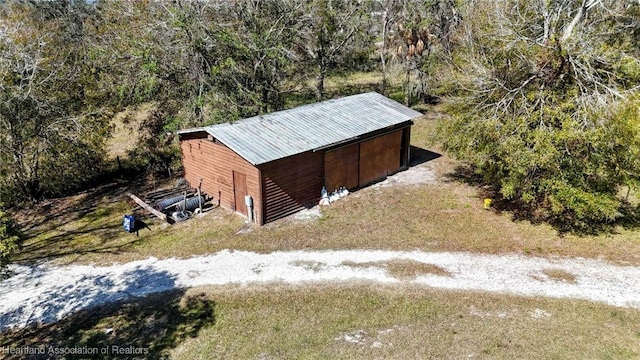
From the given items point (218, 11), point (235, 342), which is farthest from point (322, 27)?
point (235, 342)

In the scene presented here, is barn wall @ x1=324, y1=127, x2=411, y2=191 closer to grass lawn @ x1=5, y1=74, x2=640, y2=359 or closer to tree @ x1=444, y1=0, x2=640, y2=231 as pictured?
grass lawn @ x1=5, y1=74, x2=640, y2=359

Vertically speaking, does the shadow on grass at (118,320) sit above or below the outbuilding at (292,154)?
below

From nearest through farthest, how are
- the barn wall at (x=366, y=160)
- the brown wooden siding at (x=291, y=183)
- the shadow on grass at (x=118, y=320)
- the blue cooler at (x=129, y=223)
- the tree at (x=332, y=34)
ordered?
the shadow on grass at (x=118, y=320)
the brown wooden siding at (x=291, y=183)
the blue cooler at (x=129, y=223)
the barn wall at (x=366, y=160)
the tree at (x=332, y=34)

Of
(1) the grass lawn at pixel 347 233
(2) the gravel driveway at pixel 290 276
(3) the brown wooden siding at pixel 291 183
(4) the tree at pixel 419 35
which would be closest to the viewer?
(2) the gravel driveway at pixel 290 276

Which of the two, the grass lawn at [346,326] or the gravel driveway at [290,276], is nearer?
the grass lawn at [346,326]

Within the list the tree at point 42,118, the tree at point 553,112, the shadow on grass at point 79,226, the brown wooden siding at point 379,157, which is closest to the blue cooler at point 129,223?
the shadow on grass at point 79,226

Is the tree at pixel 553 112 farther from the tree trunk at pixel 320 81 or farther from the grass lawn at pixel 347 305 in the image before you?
the tree trunk at pixel 320 81

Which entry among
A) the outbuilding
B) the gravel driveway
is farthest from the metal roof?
the gravel driveway
